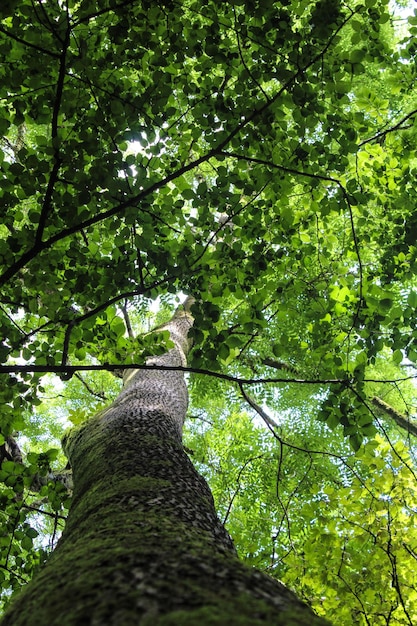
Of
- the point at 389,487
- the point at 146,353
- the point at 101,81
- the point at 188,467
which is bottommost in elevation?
the point at 188,467

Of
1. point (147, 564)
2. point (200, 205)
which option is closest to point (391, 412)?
point (200, 205)

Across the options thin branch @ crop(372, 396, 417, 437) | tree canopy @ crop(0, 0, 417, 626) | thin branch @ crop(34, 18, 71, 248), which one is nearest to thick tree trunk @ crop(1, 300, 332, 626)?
tree canopy @ crop(0, 0, 417, 626)

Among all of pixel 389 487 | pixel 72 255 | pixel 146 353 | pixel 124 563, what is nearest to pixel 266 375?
pixel 389 487

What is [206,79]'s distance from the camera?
244 centimetres

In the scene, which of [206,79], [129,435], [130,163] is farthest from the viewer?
[129,435]

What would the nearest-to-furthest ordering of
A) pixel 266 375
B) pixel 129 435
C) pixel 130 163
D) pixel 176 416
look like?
pixel 130 163
pixel 129 435
pixel 176 416
pixel 266 375

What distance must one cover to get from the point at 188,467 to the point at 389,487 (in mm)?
2191

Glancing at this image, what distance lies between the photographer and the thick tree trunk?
780 mm

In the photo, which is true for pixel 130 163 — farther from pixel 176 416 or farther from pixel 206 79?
pixel 176 416

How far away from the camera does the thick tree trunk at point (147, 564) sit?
0.78 meters

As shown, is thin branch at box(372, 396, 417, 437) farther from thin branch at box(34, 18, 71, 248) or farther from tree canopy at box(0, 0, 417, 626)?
thin branch at box(34, 18, 71, 248)

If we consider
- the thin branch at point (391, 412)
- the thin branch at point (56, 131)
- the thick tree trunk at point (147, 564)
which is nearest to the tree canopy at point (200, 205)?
the thin branch at point (56, 131)

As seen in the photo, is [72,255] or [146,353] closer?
[72,255]

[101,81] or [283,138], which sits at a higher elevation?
[283,138]
